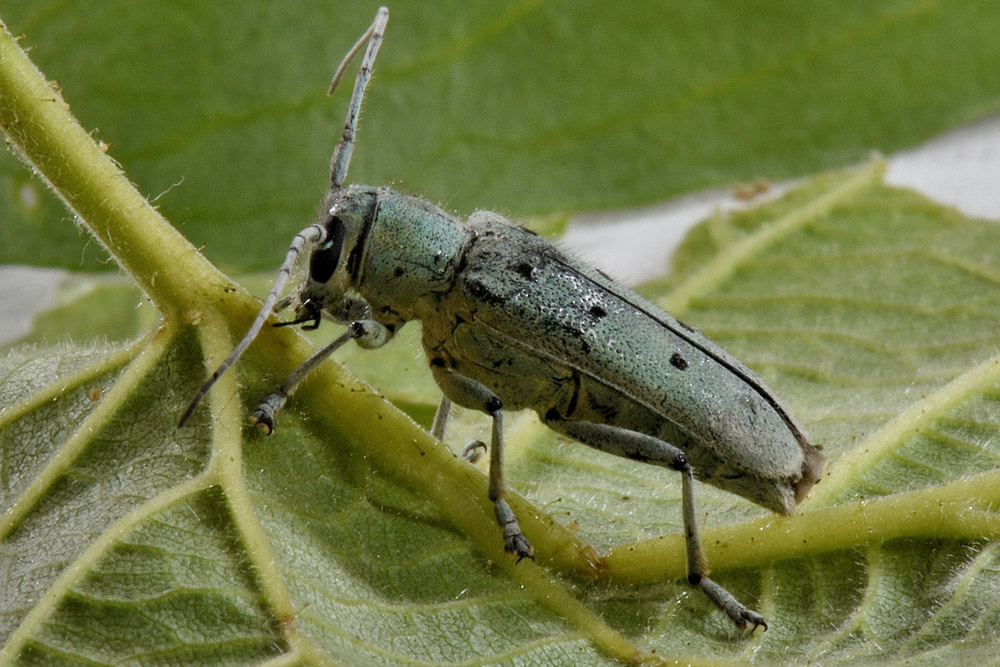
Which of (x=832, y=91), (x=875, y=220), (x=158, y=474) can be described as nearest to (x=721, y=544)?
(x=158, y=474)

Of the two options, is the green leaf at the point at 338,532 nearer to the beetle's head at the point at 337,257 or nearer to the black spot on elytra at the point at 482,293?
the beetle's head at the point at 337,257

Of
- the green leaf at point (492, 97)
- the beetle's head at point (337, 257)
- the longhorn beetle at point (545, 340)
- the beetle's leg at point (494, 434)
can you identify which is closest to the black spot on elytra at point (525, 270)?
the longhorn beetle at point (545, 340)

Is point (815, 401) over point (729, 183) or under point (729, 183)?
under

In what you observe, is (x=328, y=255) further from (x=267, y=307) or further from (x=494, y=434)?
(x=494, y=434)

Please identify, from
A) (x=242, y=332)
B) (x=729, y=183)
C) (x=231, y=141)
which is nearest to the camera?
(x=242, y=332)

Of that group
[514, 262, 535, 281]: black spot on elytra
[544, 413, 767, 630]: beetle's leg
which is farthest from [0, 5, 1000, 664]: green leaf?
[514, 262, 535, 281]: black spot on elytra

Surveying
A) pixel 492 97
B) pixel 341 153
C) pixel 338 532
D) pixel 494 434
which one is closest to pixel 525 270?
pixel 494 434

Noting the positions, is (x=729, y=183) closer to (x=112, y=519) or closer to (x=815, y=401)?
(x=815, y=401)
